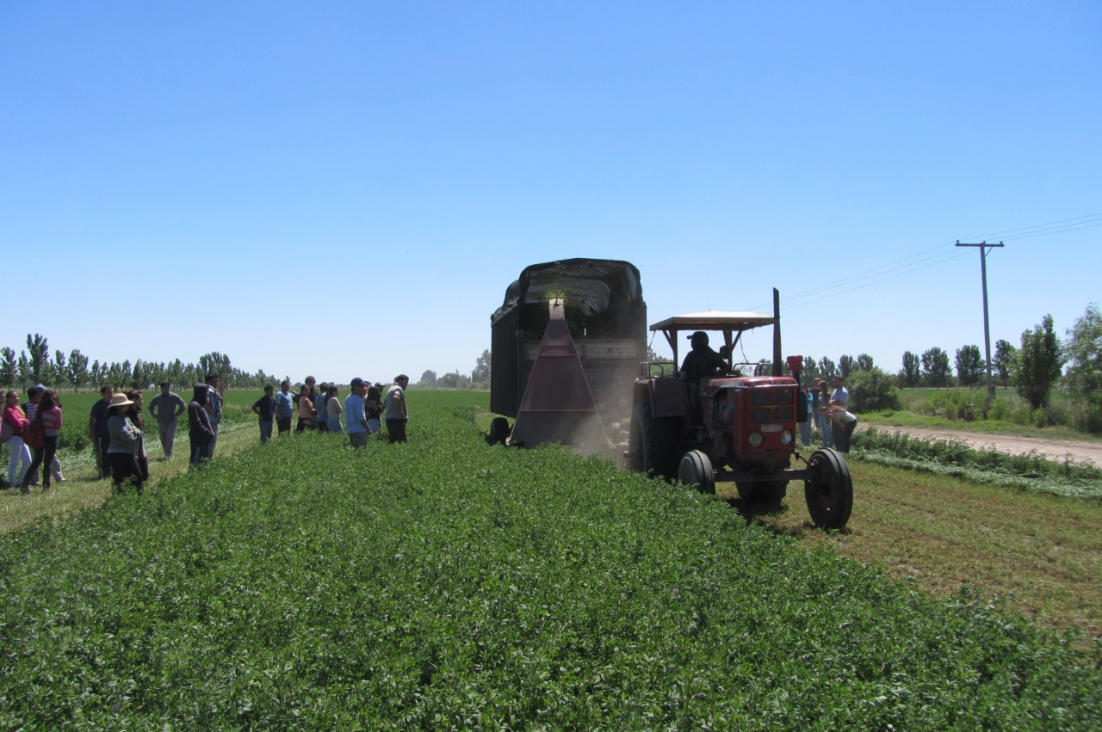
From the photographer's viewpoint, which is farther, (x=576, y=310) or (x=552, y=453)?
(x=576, y=310)

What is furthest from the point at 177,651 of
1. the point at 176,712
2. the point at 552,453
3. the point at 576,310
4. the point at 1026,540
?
the point at 576,310

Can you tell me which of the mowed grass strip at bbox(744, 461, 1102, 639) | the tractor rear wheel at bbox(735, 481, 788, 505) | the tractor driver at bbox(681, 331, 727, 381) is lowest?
the mowed grass strip at bbox(744, 461, 1102, 639)

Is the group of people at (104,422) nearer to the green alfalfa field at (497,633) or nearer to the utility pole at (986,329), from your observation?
the green alfalfa field at (497,633)

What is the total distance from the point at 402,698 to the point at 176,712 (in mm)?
950

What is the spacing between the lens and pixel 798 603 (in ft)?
14.4

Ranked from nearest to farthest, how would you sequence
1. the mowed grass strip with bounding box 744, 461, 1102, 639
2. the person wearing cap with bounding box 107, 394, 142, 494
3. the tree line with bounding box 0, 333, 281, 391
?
the mowed grass strip with bounding box 744, 461, 1102, 639 → the person wearing cap with bounding box 107, 394, 142, 494 → the tree line with bounding box 0, 333, 281, 391

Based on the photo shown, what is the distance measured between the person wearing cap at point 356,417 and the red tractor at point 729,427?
4661mm

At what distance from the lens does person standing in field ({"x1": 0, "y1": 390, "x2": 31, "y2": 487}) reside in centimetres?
1154

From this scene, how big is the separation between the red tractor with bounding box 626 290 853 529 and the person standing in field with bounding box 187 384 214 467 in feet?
21.7

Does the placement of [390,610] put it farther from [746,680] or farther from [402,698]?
[746,680]

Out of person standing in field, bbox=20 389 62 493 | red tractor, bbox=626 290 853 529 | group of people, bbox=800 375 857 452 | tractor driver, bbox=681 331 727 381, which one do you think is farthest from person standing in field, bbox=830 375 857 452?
person standing in field, bbox=20 389 62 493

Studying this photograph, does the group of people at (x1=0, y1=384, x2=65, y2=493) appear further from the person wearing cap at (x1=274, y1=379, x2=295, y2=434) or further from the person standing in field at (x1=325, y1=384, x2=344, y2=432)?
the person wearing cap at (x1=274, y1=379, x2=295, y2=434)

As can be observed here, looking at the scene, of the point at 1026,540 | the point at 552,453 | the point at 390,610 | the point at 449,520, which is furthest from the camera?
the point at 552,453

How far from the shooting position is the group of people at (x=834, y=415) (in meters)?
14.4
